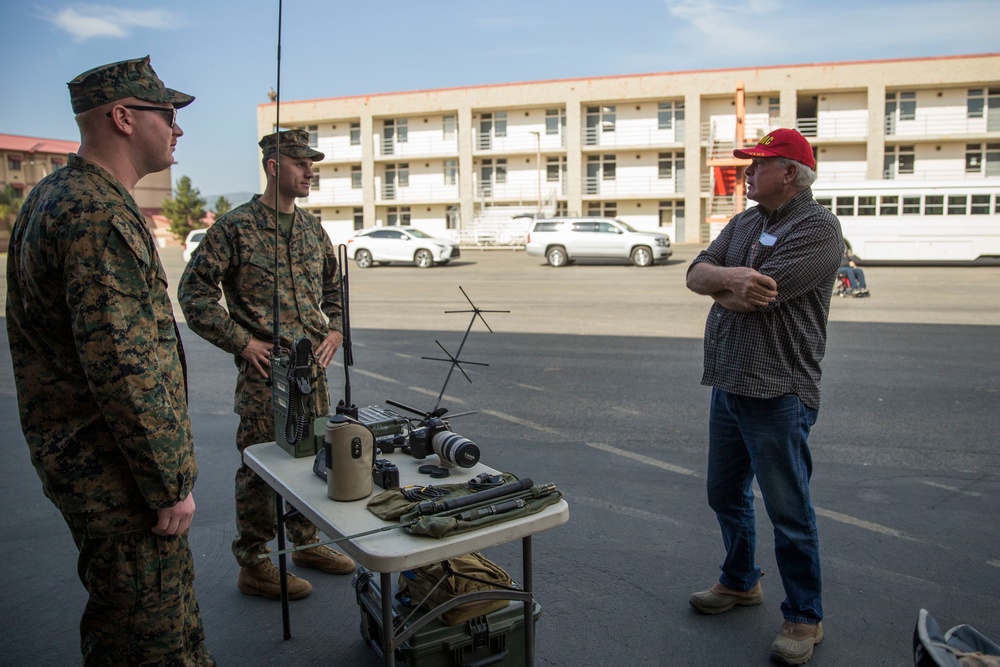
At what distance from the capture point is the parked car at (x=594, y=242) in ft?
90.4

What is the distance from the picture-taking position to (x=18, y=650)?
11.6 ft

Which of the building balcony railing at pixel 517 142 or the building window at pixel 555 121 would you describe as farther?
the building window at pixel 555 121

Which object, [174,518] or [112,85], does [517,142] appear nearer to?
[112,85]

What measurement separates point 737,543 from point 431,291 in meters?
17.5

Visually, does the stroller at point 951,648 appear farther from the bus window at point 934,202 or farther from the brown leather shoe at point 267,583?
the bus window at point 934,202

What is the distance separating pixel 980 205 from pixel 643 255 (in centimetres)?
1135

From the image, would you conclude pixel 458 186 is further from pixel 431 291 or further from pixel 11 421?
pixel 11 421

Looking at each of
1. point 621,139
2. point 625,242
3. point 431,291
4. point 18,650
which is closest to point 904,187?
point 625,242

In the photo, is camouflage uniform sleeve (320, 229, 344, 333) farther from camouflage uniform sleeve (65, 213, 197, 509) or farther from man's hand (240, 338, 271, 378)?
camouflage uniform sleeve (65, 213, 197, 509)

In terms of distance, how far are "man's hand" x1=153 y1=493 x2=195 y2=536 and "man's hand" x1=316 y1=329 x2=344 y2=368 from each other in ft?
5.61

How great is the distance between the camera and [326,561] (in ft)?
14.2

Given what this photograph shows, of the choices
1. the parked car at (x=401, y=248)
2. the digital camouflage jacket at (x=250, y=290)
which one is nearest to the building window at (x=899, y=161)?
the parked car at (x=401, y=248)

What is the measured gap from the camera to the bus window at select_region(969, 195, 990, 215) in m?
26.4

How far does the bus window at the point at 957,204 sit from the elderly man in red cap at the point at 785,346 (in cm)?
2741
